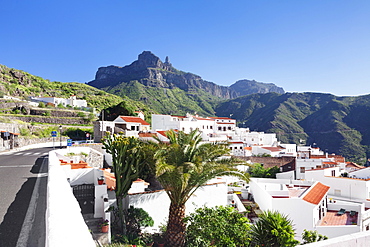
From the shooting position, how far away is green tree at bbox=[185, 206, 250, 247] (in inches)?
415

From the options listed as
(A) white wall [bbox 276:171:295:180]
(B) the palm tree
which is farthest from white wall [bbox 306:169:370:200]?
(B) the palm tree

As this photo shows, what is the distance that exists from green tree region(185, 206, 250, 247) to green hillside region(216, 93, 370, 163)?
74.8 m

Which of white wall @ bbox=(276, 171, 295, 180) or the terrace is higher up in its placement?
white wall @ bbox=(276, 171, 295, 180)

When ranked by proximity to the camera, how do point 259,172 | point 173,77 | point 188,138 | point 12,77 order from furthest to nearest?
point 173,77 → point 12,77 → point 259,172 → point 188,138

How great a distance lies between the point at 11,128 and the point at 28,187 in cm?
3308

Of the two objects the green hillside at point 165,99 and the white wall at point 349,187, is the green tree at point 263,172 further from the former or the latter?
the green hillside at point 165,99

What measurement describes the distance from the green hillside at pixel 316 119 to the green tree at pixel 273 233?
75.0 metres

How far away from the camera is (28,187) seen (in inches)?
313

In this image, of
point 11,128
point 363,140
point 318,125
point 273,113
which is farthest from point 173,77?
point 11,128

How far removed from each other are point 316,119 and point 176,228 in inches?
4612

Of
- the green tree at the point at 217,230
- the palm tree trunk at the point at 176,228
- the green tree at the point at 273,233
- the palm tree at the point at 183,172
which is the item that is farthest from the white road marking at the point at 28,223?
the green tree at the point at 273,233

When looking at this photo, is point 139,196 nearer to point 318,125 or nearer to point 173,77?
point 318,125

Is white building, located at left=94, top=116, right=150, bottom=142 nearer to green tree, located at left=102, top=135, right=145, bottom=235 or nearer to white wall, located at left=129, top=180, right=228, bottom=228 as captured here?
white wall, located at left=129, top=180, right=228, bottom=228

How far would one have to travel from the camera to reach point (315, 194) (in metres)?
18.9
